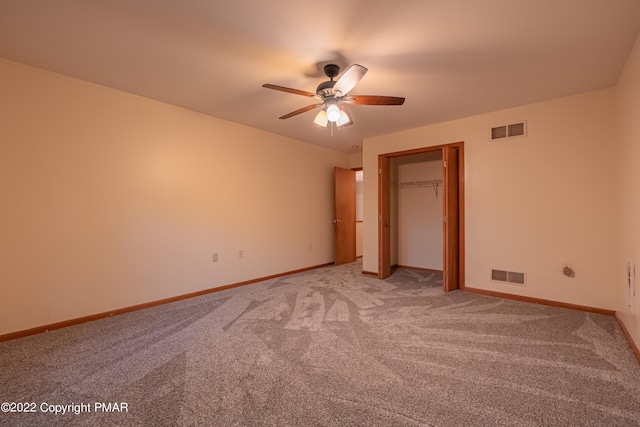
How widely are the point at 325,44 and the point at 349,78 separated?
38cm

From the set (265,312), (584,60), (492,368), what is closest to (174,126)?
(265,312)

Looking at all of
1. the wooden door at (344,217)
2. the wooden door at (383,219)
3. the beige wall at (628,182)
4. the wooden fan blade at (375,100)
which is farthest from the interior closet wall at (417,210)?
the wooden fan blade at (375,100)

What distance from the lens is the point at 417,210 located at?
5621mm

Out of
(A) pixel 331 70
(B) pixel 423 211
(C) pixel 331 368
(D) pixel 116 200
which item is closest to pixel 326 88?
(A) pixel 331 70

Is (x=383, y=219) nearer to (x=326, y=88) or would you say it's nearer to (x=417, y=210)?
(x=417, y=210)

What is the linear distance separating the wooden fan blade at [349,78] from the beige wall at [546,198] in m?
2.59

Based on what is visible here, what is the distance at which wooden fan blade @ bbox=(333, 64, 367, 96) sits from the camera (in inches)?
81.2

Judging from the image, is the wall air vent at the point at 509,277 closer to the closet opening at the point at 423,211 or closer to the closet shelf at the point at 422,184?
the closet opening at the point at 423,211

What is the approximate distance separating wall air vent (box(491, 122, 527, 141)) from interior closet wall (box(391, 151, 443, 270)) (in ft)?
4.33

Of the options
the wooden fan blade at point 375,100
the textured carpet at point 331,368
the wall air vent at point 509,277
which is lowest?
the textured carpet at point 331,368

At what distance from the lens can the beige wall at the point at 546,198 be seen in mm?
3164

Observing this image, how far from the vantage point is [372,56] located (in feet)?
8.02

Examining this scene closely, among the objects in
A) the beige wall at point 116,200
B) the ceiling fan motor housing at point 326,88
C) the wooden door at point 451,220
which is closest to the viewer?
the ceiling fan motor housing at point 326,88

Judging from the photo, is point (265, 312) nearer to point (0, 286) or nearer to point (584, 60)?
point (0, 286)
